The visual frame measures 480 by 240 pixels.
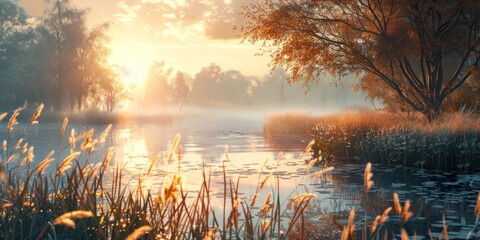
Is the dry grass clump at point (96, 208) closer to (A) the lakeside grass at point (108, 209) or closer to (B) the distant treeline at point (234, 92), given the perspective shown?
(A) the lakeside grass at point (108, 209)

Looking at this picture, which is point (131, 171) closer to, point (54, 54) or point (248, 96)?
point (54, 54)

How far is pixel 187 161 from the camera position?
66.5ft

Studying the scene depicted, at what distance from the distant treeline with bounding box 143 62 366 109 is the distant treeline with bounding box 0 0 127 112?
50.4 meters

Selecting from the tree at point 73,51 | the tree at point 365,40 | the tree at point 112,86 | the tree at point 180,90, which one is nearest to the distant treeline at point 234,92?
the tree at point 180,90

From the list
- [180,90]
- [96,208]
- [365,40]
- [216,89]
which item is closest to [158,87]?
[180,90]

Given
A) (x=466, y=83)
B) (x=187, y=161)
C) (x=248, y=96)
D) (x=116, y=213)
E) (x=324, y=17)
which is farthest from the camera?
(x=248, y=96)

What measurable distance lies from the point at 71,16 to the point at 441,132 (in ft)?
160

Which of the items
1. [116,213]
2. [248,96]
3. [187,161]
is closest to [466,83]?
[187,161]

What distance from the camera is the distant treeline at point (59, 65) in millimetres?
59594

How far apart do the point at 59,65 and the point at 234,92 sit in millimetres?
104524

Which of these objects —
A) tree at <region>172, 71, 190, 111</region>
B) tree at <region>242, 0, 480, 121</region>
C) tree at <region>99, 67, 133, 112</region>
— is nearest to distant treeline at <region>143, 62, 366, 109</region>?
tree at <region>172, 71, 190, 111</region>

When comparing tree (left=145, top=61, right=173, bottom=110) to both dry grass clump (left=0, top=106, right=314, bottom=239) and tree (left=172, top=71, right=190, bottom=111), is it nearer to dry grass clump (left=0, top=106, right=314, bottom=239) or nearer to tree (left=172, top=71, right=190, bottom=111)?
tree (left=172, top=71, right=190, bottom=111)

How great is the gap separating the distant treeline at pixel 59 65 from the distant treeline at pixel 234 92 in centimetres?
5035

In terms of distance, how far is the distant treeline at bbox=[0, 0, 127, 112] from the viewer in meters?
59.6
